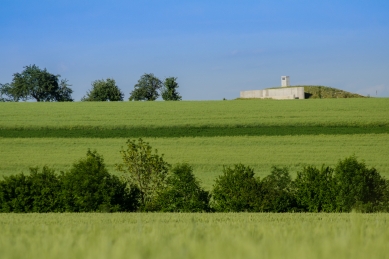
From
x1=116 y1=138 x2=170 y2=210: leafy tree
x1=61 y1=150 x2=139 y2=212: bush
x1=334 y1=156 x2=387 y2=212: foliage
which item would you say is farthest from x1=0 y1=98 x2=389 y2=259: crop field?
x1=334 y1=156 x2=387 y2=212: foliage

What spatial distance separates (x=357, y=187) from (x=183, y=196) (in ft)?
23.7

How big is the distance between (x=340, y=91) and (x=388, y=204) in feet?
230

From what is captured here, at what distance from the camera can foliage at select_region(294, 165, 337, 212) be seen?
24.6m

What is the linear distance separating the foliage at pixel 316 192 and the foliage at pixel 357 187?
1.06ft

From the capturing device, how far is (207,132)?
148 ft

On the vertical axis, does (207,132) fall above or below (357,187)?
above

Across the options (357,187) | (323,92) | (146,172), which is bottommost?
(357,187)

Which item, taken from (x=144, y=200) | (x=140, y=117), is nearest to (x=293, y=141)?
(x=140, y=117)

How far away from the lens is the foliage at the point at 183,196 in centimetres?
2459

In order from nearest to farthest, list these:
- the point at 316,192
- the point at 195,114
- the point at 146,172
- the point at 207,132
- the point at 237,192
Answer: the point at 237,192 < the point at 316,192 < the point at 146,172 < the point at 207,132 < the point at 195,114

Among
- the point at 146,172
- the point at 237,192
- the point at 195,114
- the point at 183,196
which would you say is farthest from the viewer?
the point at 195,114

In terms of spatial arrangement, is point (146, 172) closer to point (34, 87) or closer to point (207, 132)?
point (207, 132)

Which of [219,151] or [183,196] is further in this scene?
[219,151]

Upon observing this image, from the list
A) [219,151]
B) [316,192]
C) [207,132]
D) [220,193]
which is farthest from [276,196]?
[207,132]
